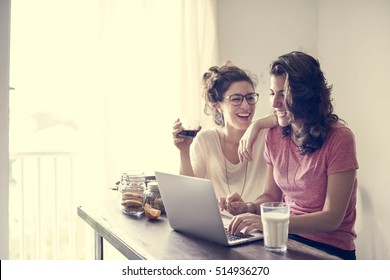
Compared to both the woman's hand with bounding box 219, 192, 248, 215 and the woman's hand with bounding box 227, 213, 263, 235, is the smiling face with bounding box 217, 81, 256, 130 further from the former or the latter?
the woman's hand with bounding box 227, 213, 263, 235

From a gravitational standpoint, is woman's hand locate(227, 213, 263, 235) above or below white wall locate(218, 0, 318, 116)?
below

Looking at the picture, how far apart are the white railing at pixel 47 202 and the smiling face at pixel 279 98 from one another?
0.67 metres

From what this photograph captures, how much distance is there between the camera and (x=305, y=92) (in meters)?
1.09

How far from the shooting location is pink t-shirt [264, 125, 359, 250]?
99cm

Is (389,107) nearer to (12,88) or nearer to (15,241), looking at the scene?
(15,241)

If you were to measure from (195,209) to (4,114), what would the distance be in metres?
0.55

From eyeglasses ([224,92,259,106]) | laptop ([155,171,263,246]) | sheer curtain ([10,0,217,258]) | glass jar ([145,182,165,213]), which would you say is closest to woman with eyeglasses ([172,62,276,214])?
eyeglasses ([224,92,259,106])

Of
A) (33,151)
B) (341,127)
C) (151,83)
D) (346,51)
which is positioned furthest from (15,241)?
(346,51)

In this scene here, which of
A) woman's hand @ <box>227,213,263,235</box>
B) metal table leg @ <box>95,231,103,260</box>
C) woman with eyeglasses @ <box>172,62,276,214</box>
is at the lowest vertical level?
metal table leg @ <box>95,231,103,260</box>

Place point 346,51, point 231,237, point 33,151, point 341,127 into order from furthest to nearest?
point 33,151, point 346,51, point 341,127, point 231,237

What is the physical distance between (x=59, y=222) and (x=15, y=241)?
447 mm

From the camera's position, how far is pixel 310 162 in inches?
41.2

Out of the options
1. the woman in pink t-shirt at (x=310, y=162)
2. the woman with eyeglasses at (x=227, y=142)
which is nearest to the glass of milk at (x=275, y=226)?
the woman in pink t-shirt at (x=310, y=162)

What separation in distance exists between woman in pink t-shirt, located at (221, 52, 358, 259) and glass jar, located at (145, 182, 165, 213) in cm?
16
